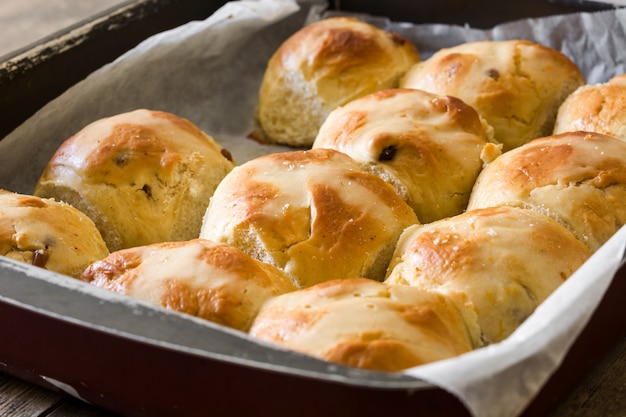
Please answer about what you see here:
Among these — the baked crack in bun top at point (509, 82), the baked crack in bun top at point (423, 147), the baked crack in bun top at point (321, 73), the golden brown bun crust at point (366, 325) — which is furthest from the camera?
the baked crack in bun top at point (321, 73)

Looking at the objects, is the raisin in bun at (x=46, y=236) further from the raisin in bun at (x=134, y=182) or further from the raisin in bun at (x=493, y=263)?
the raisin in bun at (x=493, y=263)

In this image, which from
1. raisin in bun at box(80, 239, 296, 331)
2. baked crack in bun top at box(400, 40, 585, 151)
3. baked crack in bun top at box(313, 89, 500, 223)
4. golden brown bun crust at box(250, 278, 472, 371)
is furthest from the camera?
baked crack in bun top at box(400, 40, 585, 151)

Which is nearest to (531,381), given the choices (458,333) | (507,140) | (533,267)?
(458,333)

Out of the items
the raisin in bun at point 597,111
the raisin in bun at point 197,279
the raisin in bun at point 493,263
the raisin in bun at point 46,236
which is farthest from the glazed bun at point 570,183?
the raisin in bun at point 46,236

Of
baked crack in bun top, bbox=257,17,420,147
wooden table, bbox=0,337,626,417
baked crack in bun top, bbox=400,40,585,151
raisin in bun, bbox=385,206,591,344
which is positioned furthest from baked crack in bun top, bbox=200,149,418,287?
baked crack in bun top, bbox=257,17,420,147

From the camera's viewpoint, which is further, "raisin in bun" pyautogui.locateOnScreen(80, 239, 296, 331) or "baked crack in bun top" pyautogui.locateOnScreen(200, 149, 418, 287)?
"baked crack in bun top" pyautogui.locateOnScreen(200, 149, 418, 287)

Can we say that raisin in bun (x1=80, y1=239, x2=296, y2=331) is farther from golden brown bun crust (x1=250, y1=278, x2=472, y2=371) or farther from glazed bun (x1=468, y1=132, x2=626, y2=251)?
glazed bun (x1=468, y1=132, x2=626, y2=251)
